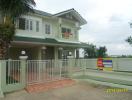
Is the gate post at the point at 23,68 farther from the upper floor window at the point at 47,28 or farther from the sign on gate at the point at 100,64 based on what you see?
the upper floor window at the point at 47,28

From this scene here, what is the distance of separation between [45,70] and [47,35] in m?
9.56

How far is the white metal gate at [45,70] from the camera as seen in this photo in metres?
10.2

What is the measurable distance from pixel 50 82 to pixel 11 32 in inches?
170

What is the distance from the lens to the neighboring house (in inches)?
682

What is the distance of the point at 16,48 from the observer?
18.3 m

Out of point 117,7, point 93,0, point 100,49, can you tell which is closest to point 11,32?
point 93,0

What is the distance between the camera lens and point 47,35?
2019 centimetres

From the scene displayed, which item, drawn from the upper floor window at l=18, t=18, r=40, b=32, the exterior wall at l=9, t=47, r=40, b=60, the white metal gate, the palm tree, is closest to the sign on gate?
the white metal gate

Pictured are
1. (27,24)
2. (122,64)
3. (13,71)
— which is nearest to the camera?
(13,71)

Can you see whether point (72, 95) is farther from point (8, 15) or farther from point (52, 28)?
point (52, 28)

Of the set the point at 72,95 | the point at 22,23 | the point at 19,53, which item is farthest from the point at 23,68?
the point at 19,53

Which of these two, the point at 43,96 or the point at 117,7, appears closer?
the point at 43,96

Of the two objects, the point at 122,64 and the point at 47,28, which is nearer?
the point at 122,64

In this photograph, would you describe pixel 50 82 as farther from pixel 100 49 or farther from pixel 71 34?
pixel 100 49
